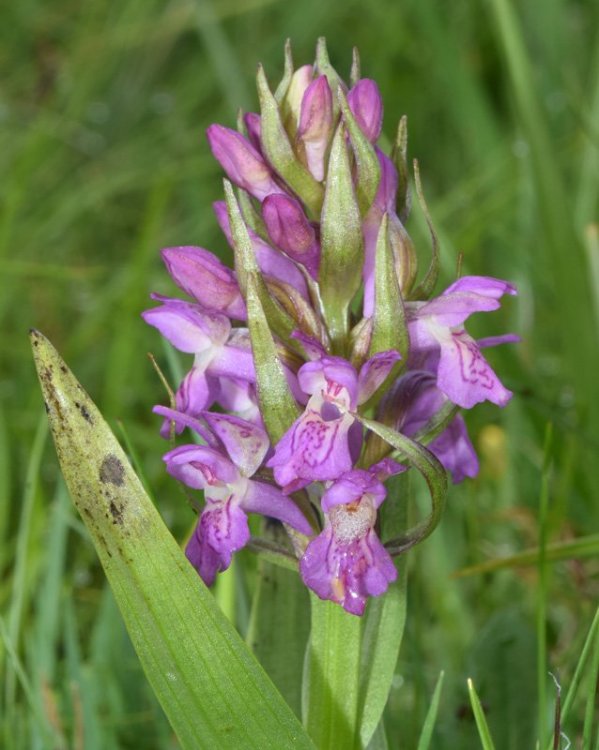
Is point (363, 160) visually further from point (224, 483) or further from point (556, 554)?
point (556, 554)

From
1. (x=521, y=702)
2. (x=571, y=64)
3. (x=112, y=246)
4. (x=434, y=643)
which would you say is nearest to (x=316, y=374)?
(x=521, y=702)

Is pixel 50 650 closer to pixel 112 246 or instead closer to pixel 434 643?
pixel 434 643

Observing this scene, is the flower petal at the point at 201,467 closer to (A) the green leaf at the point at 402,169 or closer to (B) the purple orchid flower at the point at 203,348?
(B) the purple orchid flower at the point at 203,348

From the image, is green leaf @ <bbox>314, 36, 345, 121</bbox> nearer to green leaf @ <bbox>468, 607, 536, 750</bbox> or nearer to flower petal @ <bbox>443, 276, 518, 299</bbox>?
flower petal @ <bbox>443, 276, 518, 299</bbox>

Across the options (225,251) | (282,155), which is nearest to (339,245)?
(282,155)

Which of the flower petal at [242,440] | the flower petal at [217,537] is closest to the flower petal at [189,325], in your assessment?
the flower petal at [242,440]

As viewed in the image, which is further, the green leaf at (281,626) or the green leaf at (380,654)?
the green leaf at (281,626)

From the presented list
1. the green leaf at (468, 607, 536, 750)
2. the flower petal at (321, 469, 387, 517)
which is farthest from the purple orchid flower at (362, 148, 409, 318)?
the green leaf at (468, 607, 536, 750)
